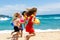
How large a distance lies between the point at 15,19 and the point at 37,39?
6.81ft

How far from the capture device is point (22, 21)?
916 centimetres

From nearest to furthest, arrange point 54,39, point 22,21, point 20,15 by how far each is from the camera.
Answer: point 22,21 → point 20,15 → point 54,39

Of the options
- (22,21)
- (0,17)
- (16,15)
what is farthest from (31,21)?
(0,17)

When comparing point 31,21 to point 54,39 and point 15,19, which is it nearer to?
point 15,19

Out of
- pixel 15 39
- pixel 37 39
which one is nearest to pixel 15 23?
pixel 15 39

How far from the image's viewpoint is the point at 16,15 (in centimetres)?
969

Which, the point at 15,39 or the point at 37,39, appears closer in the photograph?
the point at 15,39

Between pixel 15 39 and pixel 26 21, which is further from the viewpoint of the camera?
pixel 15 39

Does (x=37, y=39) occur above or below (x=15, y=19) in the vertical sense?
below

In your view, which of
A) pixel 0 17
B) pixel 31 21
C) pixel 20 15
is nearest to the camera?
pixel 31 21

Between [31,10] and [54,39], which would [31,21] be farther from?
[54,39]

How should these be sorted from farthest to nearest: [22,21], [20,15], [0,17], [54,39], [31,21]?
[0,17] → [54,39] → [20,15] → [22,21] → [31,21]

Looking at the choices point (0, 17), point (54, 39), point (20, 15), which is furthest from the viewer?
point (0, 17)

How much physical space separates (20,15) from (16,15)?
0.59ft
